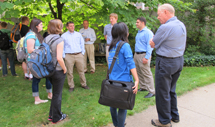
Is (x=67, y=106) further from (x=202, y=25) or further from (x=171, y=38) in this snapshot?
(x=202, y=25)

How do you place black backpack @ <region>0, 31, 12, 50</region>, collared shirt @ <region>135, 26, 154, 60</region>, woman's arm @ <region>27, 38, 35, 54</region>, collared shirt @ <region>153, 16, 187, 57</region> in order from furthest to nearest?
black backpack @ <region>0, 31, 12, 50</region> → collared shirt @ <region>135, 26, 154, 60</region> → woman's arm @ <region>27, 38, 35, 54</region> → collared shirt @ <region>153, 16, 187, 57</region>

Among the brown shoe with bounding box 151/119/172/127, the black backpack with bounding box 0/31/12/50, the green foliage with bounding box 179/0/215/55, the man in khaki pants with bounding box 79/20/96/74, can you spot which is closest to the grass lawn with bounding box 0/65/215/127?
the brown shoe with bounding box 151/119/172/127

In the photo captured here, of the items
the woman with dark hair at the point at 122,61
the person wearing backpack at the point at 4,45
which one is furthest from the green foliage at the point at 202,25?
the person wearing backpack at the point at 4,45

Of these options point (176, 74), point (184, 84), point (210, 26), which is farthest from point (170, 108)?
point (210, 26)

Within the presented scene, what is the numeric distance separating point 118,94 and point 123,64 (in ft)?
1.50

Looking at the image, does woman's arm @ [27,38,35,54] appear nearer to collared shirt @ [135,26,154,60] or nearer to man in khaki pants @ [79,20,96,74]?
collared shirt @ [135,26,154,60]

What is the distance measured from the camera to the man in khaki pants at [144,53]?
174 inches

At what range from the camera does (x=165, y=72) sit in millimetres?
2957

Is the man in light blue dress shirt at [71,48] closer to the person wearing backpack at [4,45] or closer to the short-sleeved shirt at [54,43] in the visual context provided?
the short-sleeved shirt at [54,43]

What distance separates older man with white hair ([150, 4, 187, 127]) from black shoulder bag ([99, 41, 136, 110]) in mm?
730

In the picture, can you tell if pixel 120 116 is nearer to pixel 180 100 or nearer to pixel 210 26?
pixel 180 100

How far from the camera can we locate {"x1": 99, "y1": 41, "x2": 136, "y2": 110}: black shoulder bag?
2492 mm

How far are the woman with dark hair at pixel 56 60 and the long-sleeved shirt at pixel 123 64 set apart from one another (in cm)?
94

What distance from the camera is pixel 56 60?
315 cm
